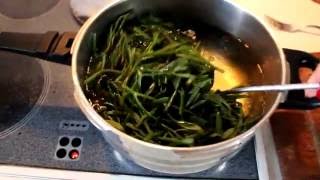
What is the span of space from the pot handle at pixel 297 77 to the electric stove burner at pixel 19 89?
1.19ft

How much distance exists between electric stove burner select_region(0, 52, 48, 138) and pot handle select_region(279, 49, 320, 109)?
0.36 m

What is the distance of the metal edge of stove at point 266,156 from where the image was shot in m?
0.56

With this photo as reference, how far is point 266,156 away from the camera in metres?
0.58

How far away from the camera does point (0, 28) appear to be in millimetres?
727

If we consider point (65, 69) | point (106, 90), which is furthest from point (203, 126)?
point (65, 69)

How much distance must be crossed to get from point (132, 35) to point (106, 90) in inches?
3.9

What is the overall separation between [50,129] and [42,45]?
12 cm

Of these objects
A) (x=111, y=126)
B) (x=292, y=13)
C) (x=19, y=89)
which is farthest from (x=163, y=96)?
(x=292, y=13)

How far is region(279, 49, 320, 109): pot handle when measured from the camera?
1.73 ft

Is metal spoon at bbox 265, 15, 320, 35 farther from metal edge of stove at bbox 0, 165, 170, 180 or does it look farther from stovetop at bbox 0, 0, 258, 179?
metal edge of stove at bbox 0, 165, 170, 180

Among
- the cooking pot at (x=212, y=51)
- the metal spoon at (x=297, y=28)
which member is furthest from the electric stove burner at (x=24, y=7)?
the metal spoon at (x=297, y=28)

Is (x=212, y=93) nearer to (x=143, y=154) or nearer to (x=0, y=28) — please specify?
(x=143, y=154)

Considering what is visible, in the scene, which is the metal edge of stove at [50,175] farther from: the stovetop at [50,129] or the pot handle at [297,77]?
the pot handle at [297,77]

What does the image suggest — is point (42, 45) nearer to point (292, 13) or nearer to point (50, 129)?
point (50, 129)
